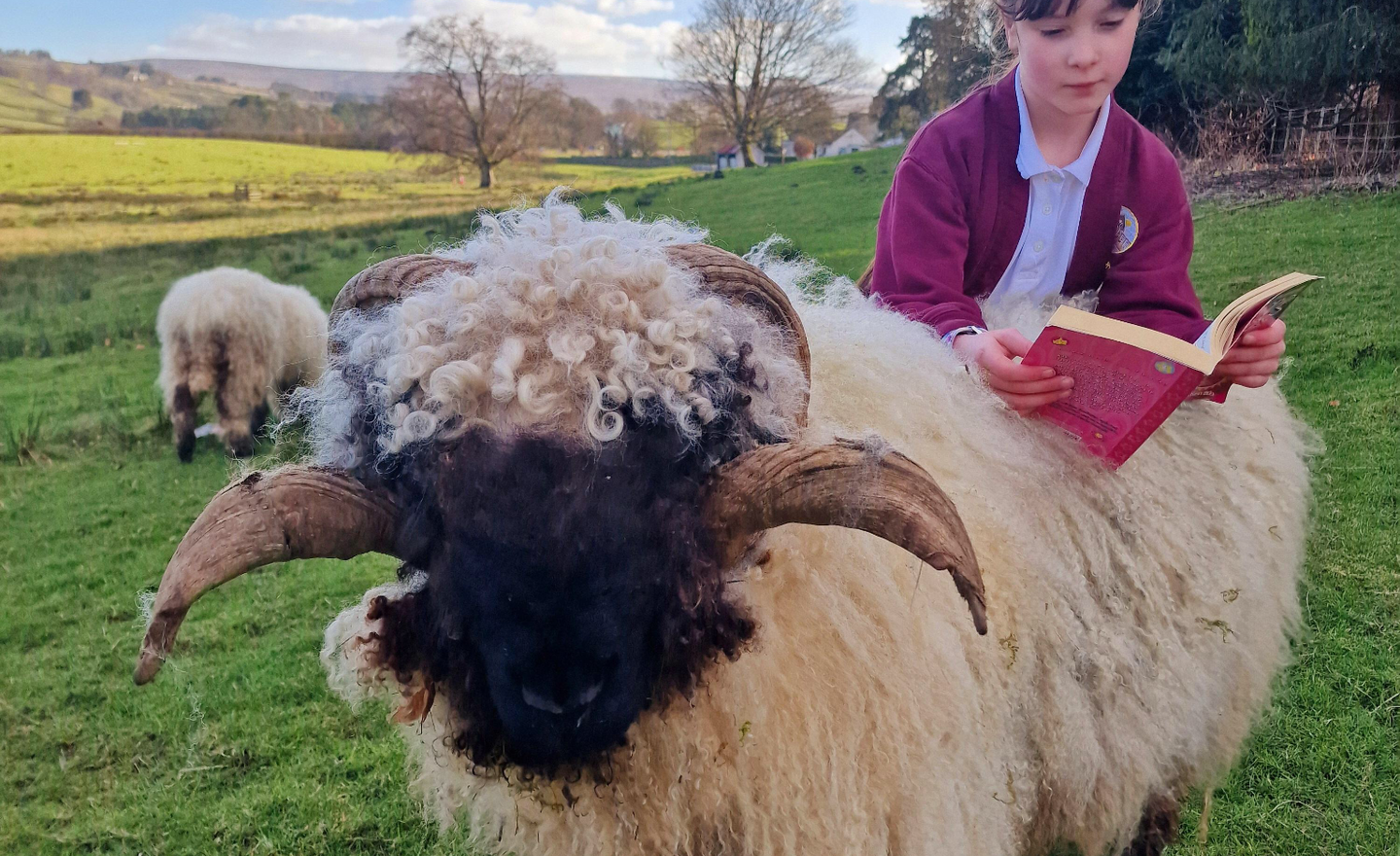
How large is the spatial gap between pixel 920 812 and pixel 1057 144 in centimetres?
188

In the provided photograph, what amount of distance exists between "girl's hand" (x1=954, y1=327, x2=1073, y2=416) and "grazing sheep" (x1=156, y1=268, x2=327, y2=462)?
767 cm

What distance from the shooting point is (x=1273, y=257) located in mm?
6051

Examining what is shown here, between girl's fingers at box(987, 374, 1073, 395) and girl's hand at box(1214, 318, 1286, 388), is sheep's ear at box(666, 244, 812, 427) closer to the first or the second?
girl's fingers at box(987, 374, 1073, 395)

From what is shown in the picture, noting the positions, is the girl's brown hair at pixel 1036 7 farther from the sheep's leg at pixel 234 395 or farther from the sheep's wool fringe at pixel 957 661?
the sheep's leg at pixel 234 395

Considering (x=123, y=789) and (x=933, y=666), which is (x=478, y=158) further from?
(x=933, y=666)

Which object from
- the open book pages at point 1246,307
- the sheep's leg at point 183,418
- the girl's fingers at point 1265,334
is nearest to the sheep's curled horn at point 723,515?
the open book pages at point 1246,307

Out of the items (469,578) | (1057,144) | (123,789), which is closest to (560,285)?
(469,578)

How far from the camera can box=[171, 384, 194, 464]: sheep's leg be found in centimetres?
806

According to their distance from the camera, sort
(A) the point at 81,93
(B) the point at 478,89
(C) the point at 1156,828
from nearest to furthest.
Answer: (C) the point at 1156,828, (B) the point at 478,89, (A) the point at 81,93

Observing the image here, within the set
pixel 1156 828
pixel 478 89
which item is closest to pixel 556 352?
pixel 1156 828

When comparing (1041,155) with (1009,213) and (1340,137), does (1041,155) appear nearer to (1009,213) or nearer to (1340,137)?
(1009,213)

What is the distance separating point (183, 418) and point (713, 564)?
28.0 ft

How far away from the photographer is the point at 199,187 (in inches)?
585

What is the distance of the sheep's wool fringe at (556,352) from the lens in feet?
4.54
